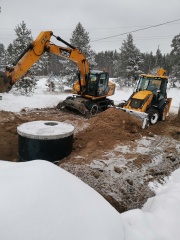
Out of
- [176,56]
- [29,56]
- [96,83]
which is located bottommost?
[96,83]

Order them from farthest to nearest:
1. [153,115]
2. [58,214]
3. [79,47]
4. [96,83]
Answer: [79,47] → [96,83] → [153,115] → [58,214]

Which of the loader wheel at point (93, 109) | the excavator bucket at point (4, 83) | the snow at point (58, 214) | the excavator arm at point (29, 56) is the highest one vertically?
the excavator arm at point (29, 56)

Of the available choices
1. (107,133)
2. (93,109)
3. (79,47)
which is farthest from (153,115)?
(79,47)

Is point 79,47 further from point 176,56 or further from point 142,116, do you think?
point 142,116

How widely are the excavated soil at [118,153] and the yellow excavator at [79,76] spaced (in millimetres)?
2007

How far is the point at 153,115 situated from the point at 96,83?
3.81 metres

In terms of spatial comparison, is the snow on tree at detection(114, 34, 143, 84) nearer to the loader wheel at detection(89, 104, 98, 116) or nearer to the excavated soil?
the loader wheel at detection(89, 104, 98, 116)

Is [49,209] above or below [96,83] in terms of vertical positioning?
below

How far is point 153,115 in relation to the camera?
1111cm

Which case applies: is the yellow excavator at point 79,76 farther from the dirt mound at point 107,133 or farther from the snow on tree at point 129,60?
the snow on tree at point 129,60

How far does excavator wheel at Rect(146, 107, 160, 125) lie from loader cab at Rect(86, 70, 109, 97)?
3.52m

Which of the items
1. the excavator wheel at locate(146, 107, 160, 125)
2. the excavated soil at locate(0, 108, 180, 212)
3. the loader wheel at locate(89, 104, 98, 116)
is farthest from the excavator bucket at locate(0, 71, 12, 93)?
the excavator wheel at locate(146, 107, 160, 125)

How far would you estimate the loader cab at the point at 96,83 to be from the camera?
1324 cm

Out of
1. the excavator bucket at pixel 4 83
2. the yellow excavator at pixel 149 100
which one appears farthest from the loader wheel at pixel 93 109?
the excavator bucket at pixel 4 83
